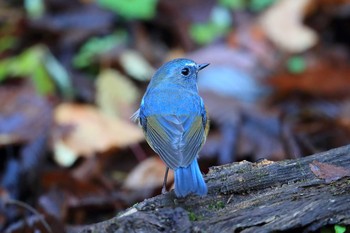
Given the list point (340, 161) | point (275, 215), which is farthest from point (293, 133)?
point (275, 215)

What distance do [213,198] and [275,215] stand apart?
0.42 meters

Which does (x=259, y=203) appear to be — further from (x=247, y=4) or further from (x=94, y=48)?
(x=247, y=4)

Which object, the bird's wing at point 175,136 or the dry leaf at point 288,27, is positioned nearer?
the bird's wing at point 175,136

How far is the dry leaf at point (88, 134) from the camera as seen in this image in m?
6.81

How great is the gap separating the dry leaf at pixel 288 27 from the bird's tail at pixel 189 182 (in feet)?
17.0

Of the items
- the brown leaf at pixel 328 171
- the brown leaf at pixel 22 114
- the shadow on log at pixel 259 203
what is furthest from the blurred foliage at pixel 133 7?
the brown leaf at pixel 328 171

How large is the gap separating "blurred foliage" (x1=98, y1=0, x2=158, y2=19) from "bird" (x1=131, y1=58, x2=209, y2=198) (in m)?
4.10

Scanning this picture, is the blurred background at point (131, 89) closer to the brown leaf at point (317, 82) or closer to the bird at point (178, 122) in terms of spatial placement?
the brown leaf at point (317, 82)

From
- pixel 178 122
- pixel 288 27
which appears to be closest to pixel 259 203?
pixel 178 122

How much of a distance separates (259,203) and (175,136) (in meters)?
0.77

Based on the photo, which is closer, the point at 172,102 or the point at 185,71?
the point at 172,102

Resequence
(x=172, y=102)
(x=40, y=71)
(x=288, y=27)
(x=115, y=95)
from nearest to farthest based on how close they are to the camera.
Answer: (x=172, y=102)
(x=115, y=95)
(x=40, y=71)
(x=288, y=27)

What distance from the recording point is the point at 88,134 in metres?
7.01

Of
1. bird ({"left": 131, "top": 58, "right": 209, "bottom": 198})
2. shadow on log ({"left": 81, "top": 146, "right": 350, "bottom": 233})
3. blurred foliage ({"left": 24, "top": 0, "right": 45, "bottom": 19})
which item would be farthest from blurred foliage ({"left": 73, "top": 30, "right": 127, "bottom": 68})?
shadow on log ({"left": 81, "top": 146, "right": 350, "bottom": 233})
